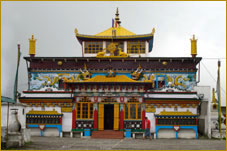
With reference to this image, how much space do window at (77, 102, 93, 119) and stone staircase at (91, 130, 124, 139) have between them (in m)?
1.54

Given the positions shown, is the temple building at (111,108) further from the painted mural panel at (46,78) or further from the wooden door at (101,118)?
the painted mural panel at (46,78)

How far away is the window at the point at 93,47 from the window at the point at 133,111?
8511 mm

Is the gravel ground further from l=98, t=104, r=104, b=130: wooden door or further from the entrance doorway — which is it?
the entrance doorway

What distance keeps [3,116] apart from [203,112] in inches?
742

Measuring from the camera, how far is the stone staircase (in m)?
29.5

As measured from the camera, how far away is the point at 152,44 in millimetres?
41625

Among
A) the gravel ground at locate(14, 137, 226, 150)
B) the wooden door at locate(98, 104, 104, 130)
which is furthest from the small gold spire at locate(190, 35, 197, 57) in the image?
the gravel ground at locate(14, 137, 226, 150)

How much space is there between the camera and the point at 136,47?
3738 cm

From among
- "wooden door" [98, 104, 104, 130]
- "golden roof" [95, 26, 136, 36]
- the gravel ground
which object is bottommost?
the gravel ground

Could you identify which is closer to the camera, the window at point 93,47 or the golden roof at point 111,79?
the golden roof at point 111,79

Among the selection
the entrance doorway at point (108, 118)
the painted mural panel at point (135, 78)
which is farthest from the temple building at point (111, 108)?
the painted mural panel at point (135, 78)

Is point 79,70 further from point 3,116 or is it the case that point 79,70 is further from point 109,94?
point 3,116

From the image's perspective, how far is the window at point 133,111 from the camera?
30.9 m

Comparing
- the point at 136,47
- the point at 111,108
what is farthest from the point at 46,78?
the point at 136,47
